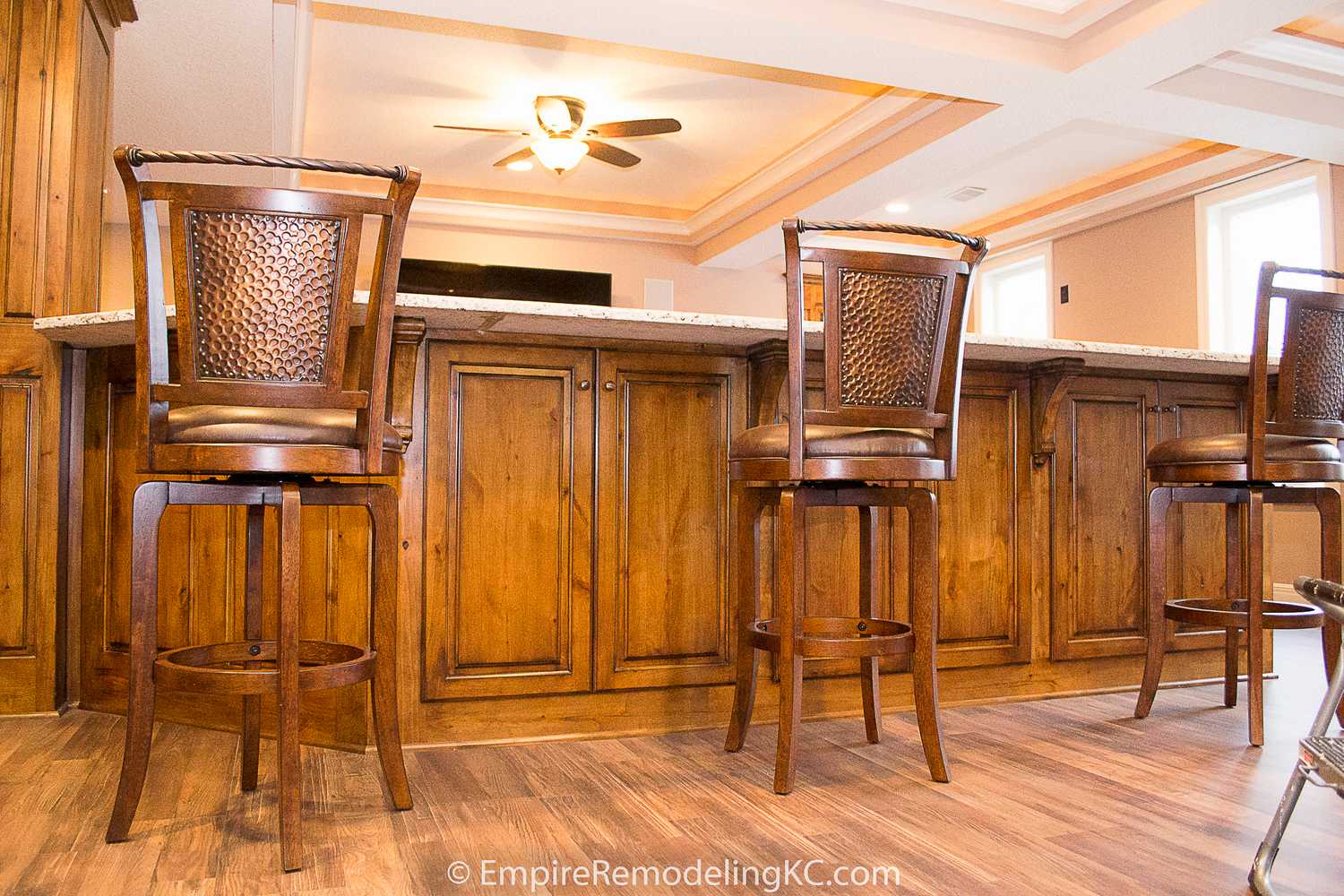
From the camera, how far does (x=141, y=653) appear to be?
5.50 feet

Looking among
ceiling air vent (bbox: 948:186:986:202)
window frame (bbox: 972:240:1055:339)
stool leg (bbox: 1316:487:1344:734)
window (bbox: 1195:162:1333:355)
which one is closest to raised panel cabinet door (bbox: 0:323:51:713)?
stool leg (bbox: 1316:487:1344:734)

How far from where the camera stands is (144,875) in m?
1.55

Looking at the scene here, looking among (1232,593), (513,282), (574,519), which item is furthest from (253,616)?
(513,282)

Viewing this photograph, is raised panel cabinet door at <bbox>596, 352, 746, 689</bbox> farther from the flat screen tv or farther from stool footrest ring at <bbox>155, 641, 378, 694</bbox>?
the flat screen tv

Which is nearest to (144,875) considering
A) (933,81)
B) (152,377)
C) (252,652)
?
(252,652)

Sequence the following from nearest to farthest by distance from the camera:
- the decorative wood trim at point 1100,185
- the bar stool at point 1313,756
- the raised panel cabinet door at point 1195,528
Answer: the bar stool at point 1313,756, the raised panel cabinet door at point 1195,528, the decorative wood trim at point 1100,185

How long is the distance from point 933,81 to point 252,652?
4.00 m

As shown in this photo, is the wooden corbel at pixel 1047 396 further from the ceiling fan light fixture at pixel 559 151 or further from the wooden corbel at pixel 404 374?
the ceiling fan light fixture at pixel 559 151

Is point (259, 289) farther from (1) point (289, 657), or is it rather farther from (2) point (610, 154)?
(2) point (610, 154)

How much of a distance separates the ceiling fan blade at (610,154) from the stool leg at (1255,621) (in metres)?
4.24

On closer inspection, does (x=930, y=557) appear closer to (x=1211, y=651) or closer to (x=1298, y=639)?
(x=1211, y=651)

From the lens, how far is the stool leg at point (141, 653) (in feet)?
5.49

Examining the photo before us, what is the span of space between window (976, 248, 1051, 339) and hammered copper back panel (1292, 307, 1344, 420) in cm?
614

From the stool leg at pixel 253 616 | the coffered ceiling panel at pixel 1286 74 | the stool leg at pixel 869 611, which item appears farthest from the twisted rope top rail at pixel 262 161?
the coffered ceiling panel at pixel 1286 74
